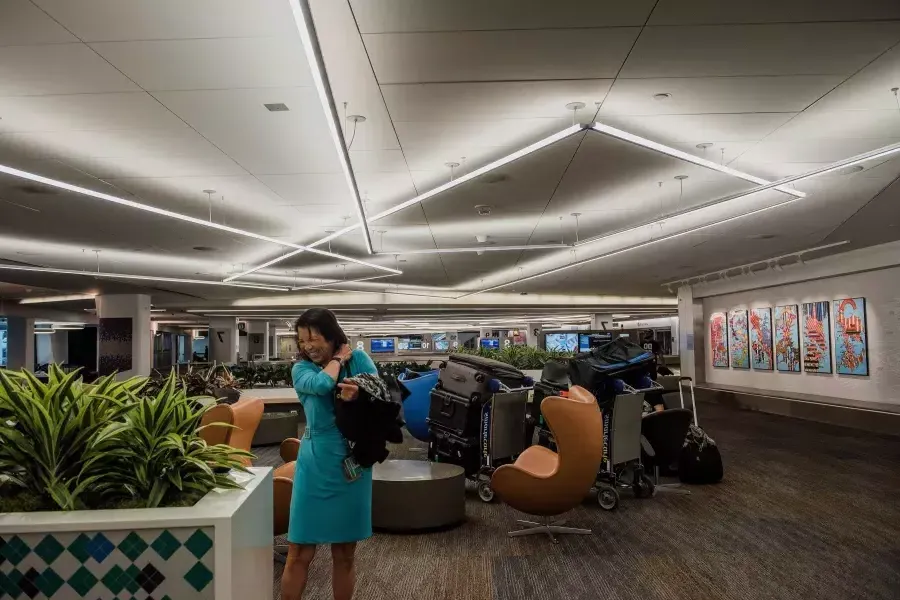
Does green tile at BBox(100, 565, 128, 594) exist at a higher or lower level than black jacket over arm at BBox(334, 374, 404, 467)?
lower

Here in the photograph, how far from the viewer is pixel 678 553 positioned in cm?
470

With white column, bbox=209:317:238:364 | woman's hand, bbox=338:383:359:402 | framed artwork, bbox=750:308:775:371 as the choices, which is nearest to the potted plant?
woman's hand, bbox=338:383:359:402

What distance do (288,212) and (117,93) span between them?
4514 mm

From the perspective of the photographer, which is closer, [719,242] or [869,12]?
[869,12]

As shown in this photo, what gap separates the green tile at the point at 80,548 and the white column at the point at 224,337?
34827mm

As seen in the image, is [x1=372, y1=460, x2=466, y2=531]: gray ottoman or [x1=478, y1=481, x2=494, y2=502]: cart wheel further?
[x1=478, y1=481, x2=494, y2=502]: cart wheel

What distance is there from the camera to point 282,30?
4277 mm

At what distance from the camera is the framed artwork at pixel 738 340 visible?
17.0 meters

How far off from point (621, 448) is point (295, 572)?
368 cm

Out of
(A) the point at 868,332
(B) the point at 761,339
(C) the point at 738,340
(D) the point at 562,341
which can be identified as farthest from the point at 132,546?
(D) the point at 562,341

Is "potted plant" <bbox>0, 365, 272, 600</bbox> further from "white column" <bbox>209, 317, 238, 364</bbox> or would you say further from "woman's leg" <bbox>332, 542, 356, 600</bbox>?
"white column" <bbox>209, 317, 238, 364</bbox>

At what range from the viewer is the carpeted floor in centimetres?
401

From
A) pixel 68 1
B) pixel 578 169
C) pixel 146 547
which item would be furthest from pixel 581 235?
pixel 146 547

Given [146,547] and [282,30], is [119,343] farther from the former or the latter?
[146,547]
